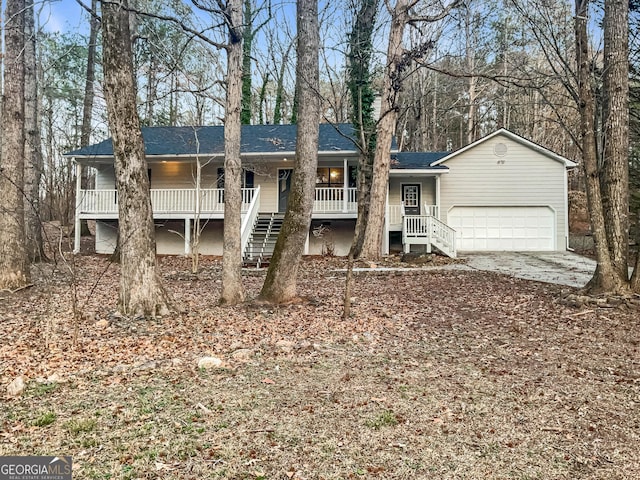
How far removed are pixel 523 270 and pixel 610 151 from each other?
5032 mm

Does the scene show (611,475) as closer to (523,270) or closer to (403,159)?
(523,270)

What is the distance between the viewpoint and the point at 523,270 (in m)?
11.4

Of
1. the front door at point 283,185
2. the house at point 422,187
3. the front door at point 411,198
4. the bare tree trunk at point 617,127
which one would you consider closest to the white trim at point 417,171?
the house at point 422,187

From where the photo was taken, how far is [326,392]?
11.3 feet

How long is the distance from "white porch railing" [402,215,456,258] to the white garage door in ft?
7.93

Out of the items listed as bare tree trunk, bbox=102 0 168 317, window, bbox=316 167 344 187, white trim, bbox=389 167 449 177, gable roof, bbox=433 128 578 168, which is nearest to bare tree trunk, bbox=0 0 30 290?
bare tree trunk, bbox=102 0 168 317

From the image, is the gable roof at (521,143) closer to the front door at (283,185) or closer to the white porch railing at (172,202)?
the front door at (283,185)

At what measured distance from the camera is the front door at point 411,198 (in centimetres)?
1714

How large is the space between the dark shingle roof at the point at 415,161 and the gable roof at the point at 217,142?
219 cm

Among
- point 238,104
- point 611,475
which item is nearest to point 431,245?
point 238,104

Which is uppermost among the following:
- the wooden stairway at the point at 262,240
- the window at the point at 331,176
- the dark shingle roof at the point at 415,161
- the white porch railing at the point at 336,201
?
the dark shingle roof at the point at 415,161

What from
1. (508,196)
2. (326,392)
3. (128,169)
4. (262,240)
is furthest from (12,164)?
(508,196)

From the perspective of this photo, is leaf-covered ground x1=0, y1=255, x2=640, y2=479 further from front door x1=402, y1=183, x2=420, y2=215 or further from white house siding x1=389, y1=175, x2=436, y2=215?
white house siding x1=389, y1=175, x2=436, y2=215

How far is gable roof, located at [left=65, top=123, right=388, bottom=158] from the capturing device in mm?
15406
